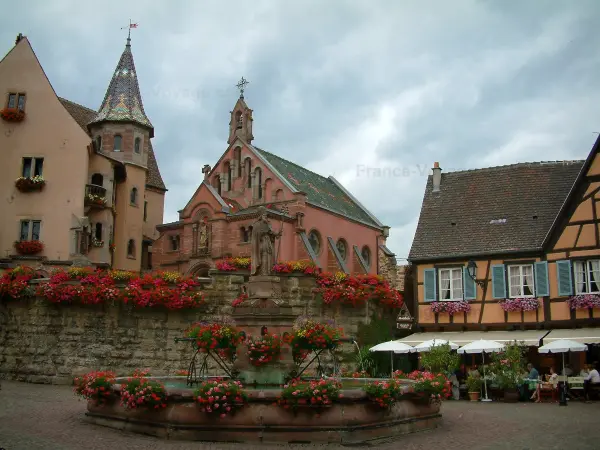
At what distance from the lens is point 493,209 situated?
2881 centimetres

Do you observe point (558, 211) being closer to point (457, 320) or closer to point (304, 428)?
point (457, 320)

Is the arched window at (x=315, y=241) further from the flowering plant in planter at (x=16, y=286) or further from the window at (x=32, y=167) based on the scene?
the flowering plant in planter at (x=16, y=286)

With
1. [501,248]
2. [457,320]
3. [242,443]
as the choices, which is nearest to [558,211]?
[501,248]

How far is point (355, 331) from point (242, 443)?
14126mm

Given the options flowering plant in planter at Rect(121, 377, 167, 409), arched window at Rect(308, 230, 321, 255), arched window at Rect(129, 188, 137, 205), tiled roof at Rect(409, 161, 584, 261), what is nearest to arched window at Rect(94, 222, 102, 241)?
arched window at Rect(129, 188, 137, 205)

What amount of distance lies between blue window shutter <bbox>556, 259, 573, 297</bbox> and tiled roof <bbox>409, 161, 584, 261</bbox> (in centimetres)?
121

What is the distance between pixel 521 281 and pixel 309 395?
1661 cm

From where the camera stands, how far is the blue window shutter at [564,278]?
24.8 m

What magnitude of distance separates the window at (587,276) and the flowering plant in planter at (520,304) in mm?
1541

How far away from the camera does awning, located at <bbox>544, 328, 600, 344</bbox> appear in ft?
74.5

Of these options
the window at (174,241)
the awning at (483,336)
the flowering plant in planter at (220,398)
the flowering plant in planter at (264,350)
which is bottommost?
the flowering plant in planter at (220,398)

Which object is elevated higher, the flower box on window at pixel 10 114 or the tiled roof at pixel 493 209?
the flower box on window at pixel 10 114

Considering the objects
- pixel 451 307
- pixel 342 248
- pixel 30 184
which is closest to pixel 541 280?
pixel 451 307

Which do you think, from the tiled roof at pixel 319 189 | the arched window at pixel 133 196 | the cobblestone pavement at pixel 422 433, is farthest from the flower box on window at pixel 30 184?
the tiled roof at pixel 319 189
